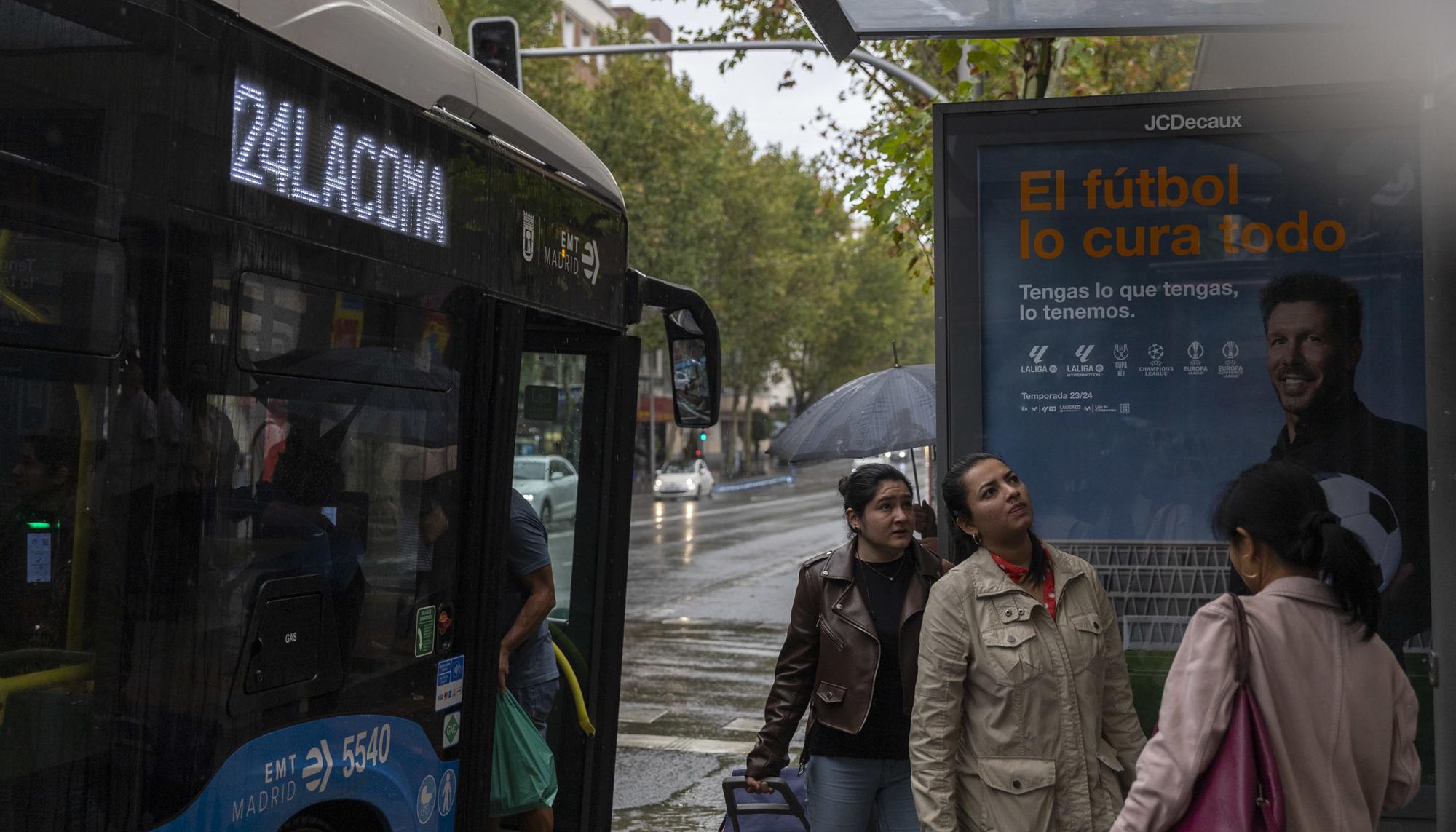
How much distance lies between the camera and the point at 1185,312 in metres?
4.05

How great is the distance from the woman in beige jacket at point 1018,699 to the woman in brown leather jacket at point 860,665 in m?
0.49

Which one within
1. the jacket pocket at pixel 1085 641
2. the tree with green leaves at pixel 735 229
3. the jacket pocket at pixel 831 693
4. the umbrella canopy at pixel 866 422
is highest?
the tree with green leaves at pixel 735 229

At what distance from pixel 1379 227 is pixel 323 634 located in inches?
127

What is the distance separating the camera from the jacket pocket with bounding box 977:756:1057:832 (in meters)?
3.22

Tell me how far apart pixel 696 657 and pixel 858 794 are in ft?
26.1

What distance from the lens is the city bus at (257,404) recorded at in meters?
2.34

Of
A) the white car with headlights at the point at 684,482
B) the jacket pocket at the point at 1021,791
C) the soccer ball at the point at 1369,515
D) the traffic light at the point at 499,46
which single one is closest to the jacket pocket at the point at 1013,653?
the jacket pocket at the point at 1021,791

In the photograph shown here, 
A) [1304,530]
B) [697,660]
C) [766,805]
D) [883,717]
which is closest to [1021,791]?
[883,717]

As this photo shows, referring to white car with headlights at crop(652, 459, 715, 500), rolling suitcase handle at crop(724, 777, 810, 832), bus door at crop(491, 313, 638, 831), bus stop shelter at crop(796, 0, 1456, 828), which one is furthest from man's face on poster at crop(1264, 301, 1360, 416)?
white car with headlights at crop(652, 459, 715, 500)

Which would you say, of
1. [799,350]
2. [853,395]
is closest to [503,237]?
[853,395]

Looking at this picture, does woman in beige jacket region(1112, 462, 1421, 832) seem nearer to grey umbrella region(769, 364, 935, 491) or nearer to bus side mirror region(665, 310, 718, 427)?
bus side mirror region(665, 310, 718, 427)

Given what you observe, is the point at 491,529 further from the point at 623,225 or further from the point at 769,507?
the point at 769,507

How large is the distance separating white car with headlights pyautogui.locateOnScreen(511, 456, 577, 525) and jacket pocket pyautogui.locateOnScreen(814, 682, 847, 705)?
120cm

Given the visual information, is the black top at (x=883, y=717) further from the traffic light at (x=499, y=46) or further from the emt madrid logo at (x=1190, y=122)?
the traffic light at (x=499, y=46)
